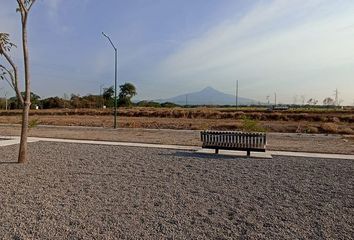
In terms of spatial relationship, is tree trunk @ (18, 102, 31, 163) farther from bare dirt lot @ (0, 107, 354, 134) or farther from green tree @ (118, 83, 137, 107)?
green tree @ (118, 83, 137, 107)

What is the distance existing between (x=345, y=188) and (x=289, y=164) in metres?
2.68

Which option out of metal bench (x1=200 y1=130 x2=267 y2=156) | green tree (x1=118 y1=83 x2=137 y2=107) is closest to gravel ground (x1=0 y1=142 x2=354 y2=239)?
metal bench (x1=200 y1=130 x2=267 y2=156)

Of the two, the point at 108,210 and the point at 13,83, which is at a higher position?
the point at 13,83

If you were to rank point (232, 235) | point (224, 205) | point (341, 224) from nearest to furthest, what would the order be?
point (232, 235) < point (341, 224) < point (224, 205)

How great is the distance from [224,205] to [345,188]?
2.94 m

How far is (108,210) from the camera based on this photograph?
5.07 meters

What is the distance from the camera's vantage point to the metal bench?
1103 cm

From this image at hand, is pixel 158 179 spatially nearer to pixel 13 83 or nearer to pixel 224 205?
pixel 224 205

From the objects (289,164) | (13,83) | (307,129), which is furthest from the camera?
(307,129)

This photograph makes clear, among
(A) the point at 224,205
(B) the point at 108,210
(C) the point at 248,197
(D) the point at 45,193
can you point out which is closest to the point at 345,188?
(C) the point at 248,197

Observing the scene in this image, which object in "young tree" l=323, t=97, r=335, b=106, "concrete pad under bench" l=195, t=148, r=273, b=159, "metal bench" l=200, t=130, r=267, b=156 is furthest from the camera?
"young tree" l=323, t=97, r=335, b=106

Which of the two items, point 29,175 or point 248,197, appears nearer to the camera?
point 248,197

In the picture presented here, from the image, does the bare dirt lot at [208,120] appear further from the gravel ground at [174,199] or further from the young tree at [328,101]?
the young tree at [328,101]

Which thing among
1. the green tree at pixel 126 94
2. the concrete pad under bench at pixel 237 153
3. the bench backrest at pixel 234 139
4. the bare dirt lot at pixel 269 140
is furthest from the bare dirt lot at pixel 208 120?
the green tree at pixel 126 94
